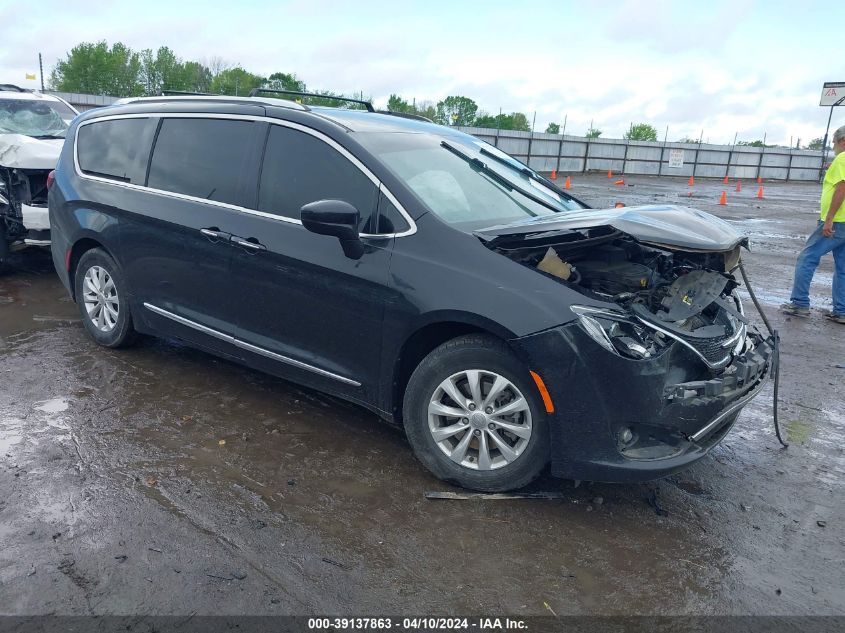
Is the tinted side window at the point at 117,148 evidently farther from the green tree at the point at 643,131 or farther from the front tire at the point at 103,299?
the green tree at the point at 643,131

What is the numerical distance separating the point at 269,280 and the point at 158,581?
6.12 ft

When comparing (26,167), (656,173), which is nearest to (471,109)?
(656,173)

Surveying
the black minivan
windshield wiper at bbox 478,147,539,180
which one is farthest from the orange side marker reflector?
windshield wiper at bbox 478,147,539,180

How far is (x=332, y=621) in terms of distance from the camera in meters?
2.73

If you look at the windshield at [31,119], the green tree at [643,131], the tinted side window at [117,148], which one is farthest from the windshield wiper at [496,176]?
the green tree at [643,131]

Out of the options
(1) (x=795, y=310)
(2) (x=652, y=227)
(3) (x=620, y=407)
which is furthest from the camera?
(1) (x=795, y=310)

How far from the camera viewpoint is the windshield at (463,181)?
13.1 ft

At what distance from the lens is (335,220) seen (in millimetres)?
3729

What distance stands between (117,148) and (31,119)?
197 inches

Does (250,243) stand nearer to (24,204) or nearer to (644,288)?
(644,288)

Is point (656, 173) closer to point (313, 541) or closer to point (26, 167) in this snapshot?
point (26, 167)

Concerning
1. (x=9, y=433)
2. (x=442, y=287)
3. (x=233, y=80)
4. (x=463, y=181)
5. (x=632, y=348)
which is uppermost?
(x=233, y=80)

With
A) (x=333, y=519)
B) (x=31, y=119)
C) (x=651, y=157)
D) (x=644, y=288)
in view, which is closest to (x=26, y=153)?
(x=31, y=119)

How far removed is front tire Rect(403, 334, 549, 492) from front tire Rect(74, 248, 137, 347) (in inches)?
106
